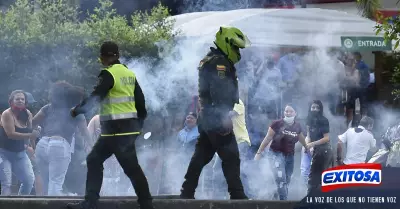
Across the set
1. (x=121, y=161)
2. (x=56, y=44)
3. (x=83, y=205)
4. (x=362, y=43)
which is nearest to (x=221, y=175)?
(x=56, y=44)

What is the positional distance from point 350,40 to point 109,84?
253 inches

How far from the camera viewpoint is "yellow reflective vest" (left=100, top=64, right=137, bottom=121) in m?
9.03

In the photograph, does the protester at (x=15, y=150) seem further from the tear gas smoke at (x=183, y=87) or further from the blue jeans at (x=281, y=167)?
the blue jeans at (x=281, y=167)

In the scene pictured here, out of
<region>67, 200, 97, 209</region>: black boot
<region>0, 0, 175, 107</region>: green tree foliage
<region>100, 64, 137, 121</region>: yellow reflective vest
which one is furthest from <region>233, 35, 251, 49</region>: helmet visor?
<region>0, 0, 175, 107</region>: green tree foliage

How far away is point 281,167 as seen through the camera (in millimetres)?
13352

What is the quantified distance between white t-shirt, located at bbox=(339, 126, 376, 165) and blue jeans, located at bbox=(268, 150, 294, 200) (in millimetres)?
850

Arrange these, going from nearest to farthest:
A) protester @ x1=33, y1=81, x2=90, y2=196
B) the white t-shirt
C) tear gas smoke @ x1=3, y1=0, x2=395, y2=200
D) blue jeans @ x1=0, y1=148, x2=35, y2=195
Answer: protester @ x1=33, y1=81, x2=90, y2=196 < blue jeans @ x1=0, y1=148, x2=35, y2=195 < tear gas smoke @ x1=3, y1=0, x2=395, y2=200 < the white t-shirt

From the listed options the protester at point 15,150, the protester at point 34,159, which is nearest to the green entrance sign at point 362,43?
the protester at point 34,159

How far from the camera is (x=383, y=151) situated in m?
12.9

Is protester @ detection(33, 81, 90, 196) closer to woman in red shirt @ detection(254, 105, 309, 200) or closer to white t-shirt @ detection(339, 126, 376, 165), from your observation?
woman in red shirt @ detection(254, 105, 309, 200)

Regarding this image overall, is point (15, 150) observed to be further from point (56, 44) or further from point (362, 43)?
point (362, 43)

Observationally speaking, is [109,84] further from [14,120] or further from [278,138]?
[278,138]

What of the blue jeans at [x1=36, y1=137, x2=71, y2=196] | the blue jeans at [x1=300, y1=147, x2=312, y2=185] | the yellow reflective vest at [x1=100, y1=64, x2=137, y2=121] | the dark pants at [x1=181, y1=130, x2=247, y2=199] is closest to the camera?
the yellow reflective vest at [x1=100, y1=64, x2=137, y2=121]

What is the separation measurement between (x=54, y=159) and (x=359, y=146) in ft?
13.2
